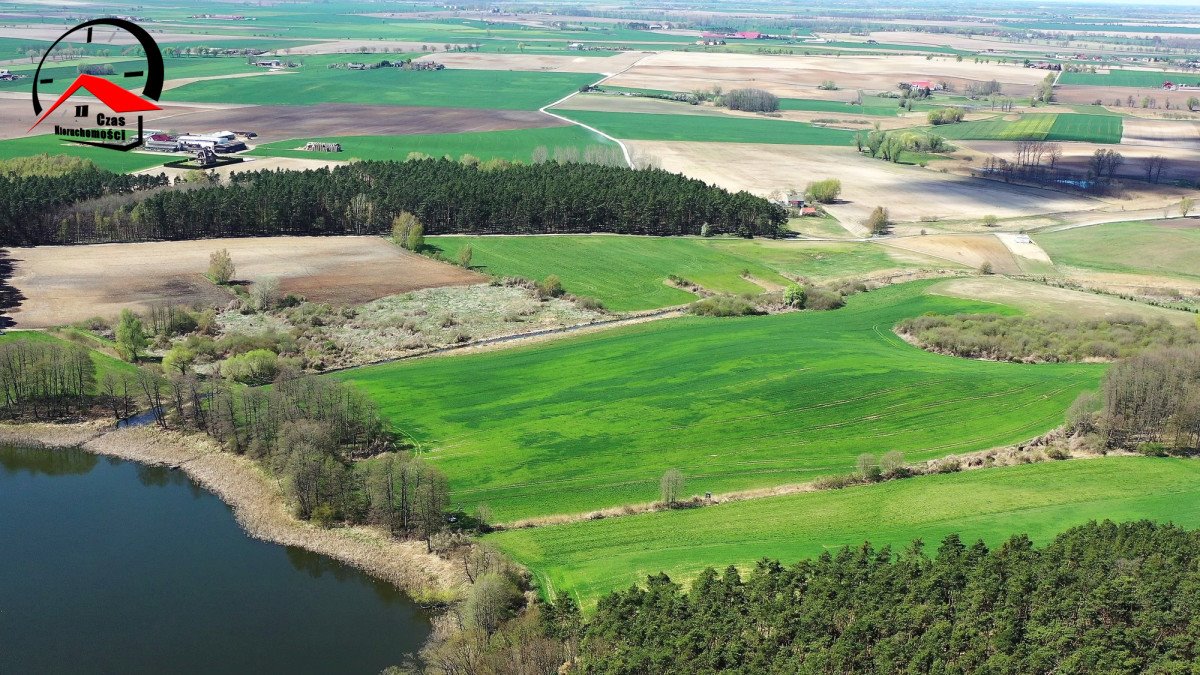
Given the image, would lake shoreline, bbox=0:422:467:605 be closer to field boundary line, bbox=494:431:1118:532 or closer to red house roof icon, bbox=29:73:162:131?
field boundary line, bbox=494:431:1118:532

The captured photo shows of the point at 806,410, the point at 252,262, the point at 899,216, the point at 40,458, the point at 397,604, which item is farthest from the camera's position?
the point at 899,216

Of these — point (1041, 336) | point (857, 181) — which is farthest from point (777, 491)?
point (857, 181)

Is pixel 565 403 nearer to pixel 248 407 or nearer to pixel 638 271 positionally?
pixel 248 407

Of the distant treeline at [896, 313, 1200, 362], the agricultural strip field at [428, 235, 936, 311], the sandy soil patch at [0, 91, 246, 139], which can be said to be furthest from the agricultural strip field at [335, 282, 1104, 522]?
the sandy soil patch at [0, 91, 246, 139]

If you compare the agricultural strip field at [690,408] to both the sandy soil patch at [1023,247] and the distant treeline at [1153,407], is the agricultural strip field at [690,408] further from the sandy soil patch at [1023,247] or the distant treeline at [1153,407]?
the sandy soil patch at [1023,247]

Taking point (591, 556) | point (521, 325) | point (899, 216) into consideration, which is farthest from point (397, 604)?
point (899, 216)

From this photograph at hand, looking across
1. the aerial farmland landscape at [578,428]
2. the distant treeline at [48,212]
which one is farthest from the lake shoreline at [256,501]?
the distant treeline at [48,212]

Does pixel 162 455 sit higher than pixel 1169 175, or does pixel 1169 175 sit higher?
pixel 1169 175
